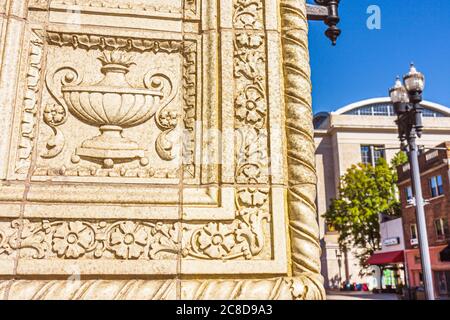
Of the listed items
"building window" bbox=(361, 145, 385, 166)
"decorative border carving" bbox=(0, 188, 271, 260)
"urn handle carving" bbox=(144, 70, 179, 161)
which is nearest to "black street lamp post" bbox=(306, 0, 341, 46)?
"urn handle carving" bbox=(144, 70, 179, 161)

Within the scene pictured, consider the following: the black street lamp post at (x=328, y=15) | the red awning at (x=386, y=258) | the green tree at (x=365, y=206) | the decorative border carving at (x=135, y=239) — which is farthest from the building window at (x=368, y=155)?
the decorative border carving at (x=135, y=239)

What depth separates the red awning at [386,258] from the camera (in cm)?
2698

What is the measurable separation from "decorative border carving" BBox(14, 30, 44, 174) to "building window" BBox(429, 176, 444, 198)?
2503 cm

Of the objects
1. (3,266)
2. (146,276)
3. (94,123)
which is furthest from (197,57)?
(3,266)

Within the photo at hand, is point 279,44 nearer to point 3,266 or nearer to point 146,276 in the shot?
point 146,276

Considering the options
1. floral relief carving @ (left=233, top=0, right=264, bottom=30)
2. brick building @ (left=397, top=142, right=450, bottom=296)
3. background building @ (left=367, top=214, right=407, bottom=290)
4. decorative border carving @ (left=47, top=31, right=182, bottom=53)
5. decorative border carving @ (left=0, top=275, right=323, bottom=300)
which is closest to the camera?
decorative border carving @ (left=0, top=275, right=323, bottom=300)

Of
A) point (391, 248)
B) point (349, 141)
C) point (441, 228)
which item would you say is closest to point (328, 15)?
point (441, 228)

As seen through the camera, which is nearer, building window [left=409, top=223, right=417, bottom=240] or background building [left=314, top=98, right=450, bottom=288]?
building window [left=409, top=223, right=417, bottom=240]

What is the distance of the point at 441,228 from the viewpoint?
24.3 m

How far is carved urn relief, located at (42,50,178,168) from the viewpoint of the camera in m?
3.11

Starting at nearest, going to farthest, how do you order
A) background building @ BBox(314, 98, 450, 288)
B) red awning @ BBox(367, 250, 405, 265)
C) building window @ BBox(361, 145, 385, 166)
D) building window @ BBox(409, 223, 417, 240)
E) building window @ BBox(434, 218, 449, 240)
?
building window @ BBox(434, 218, 449, 240) < building window @ BBox(409, 223, 417, 240) < red awning @ BBox(367, 250, 405, 265) < building window @ BBox(361, 145, 385, 166) < background building @ BBox(314, 98, 450, 288)

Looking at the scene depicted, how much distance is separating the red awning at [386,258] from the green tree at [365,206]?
4.44ft

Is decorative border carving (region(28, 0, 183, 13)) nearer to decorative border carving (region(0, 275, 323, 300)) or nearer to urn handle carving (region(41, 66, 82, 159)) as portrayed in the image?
urn handle carving (region(41, 66, 82, 159))
